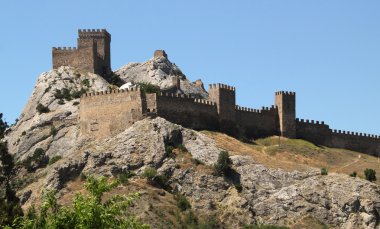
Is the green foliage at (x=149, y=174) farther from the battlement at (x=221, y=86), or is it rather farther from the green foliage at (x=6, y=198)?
the battlement at (x=221, y=86)

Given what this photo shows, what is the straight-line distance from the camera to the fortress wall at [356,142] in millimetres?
108188

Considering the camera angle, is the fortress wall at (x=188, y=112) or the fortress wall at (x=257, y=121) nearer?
the fortress wall at (x=188, y=112)

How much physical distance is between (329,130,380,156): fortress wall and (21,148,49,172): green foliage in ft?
108

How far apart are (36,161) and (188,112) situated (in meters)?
16.3

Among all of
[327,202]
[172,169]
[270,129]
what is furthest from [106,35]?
[327,202]

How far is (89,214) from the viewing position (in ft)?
137

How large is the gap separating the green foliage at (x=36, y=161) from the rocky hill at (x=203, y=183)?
3.46ft

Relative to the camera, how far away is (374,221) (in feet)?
277

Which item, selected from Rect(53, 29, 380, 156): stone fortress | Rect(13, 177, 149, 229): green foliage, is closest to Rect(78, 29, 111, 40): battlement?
Rect(53, 29, 380, 156): stone fortress

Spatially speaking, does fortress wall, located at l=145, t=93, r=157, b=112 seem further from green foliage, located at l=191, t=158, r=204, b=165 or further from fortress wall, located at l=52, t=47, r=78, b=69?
fortress wall, located at l=52, t=47, r=78, b=69

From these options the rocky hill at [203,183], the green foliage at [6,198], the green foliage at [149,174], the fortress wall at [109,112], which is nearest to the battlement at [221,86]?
the rocky hill at [203,183]

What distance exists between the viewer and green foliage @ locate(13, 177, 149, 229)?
1650 inches

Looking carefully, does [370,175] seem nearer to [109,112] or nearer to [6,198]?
[109,112]

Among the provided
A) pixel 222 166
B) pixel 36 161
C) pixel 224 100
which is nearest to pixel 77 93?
pixel 36 161
